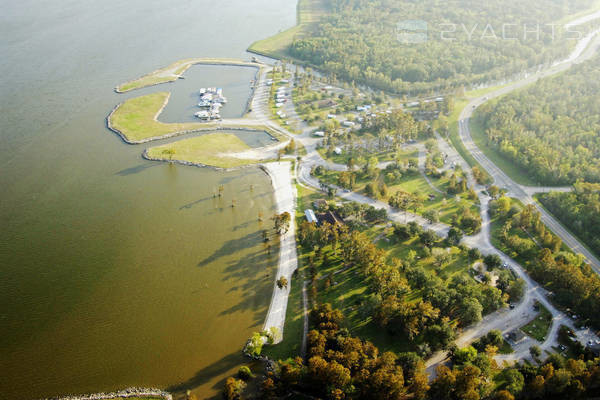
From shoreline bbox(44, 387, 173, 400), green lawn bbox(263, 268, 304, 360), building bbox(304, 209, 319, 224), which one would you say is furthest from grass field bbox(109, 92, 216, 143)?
shoreline bbox(44, 387, 173, 400)

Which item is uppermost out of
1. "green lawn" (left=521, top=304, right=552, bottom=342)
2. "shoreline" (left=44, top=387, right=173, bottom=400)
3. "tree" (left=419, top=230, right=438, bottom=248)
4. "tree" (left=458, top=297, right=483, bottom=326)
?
"tree" (left=419, top=230, right=438, bottom=248)

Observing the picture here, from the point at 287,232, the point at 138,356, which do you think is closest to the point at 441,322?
the point at 287,232

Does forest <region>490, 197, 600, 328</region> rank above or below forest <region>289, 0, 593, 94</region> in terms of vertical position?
below

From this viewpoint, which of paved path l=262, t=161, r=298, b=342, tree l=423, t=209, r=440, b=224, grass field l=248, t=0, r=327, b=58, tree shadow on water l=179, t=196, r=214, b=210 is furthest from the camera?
grass field l=248, t=0, r=327, b=58

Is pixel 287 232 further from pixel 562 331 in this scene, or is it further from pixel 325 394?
pixel 562 331

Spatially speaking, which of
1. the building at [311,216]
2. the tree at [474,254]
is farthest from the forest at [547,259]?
the building at [311,216]

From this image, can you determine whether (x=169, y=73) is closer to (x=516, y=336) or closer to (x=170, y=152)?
(x=170, y=152)

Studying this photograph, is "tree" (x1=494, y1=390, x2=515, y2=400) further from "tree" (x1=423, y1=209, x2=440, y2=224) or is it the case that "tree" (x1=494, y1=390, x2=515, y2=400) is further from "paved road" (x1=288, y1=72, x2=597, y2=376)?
"tree" (x1=423, y1=209, x2=440, y2=224)
